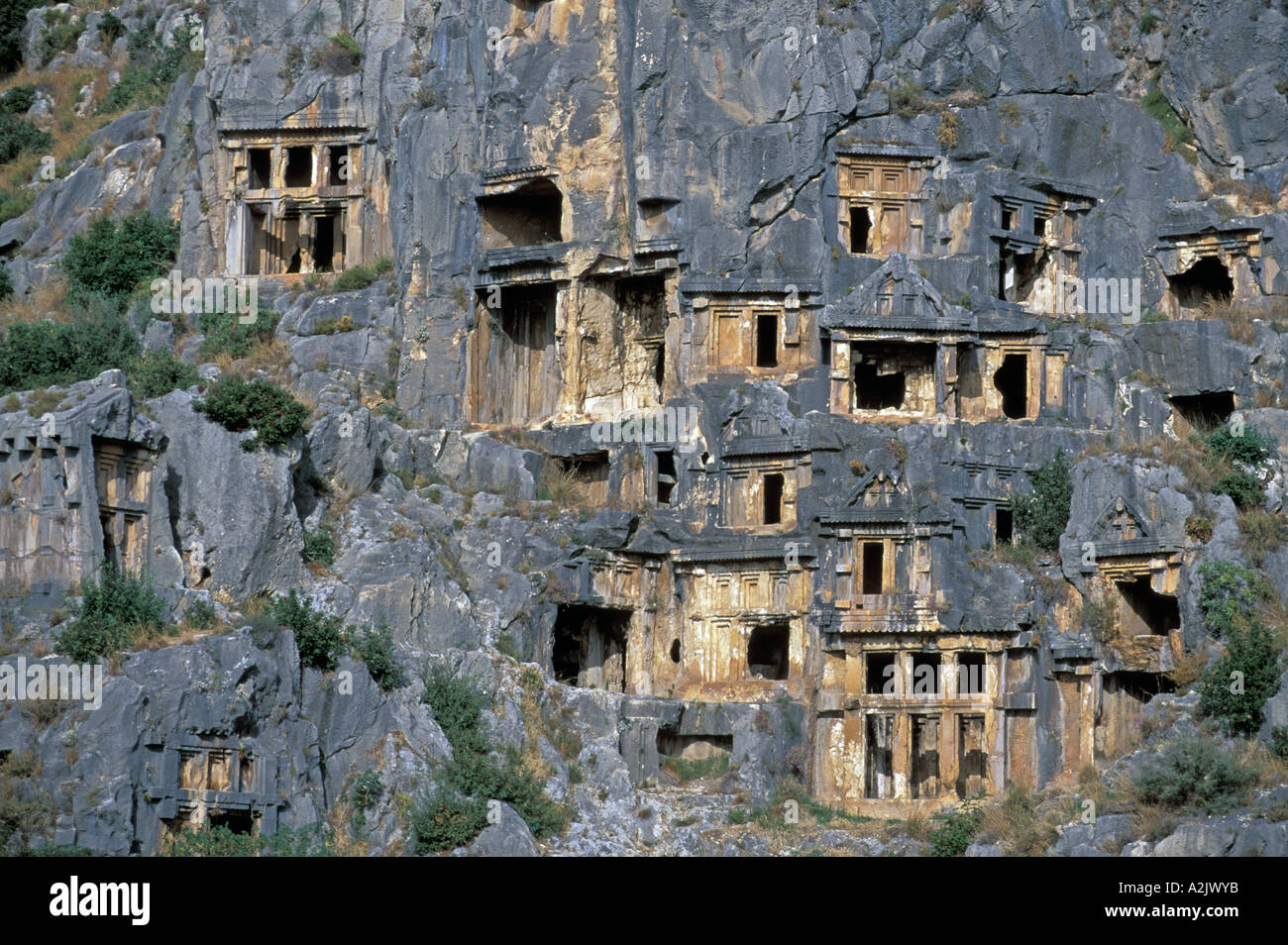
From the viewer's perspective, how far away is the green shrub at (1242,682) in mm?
58656

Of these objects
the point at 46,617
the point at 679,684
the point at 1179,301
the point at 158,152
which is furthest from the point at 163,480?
the point at 1179,301

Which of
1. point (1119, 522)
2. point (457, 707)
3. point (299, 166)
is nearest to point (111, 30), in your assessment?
point (299, 166)

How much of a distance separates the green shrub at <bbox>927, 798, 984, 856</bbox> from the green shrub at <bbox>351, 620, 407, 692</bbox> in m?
13.1

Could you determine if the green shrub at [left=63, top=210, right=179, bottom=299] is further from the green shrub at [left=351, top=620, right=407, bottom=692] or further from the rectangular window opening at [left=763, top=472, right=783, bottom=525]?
the rectangular window opening at [left=763, top=472, right=783, bottom=525]

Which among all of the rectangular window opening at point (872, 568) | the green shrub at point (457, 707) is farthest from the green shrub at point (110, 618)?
the rectangular window opening at point (872, 568)

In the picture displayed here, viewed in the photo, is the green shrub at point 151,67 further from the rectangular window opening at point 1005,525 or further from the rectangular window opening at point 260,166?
the rectangular window opening at point 1005,525

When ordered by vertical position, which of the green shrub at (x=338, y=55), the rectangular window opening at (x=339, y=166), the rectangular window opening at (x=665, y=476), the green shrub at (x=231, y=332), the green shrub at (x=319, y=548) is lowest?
the green shrub at (x=319, y=548)

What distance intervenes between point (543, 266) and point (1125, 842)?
83.1 ft

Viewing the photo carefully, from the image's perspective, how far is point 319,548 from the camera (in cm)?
6281

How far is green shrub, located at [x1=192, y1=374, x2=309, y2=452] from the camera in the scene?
6172 centimetres

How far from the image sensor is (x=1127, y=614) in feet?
211

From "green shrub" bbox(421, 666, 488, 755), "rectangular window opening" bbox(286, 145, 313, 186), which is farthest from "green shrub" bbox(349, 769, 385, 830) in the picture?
"rectangular window opening" bbox(286, 145, 313, 186)

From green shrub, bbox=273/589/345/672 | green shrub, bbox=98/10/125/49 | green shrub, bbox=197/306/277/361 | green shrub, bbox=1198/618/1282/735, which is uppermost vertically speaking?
green shrub, bbox=98/10/125/49

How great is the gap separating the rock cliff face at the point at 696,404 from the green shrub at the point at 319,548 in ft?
1.05
